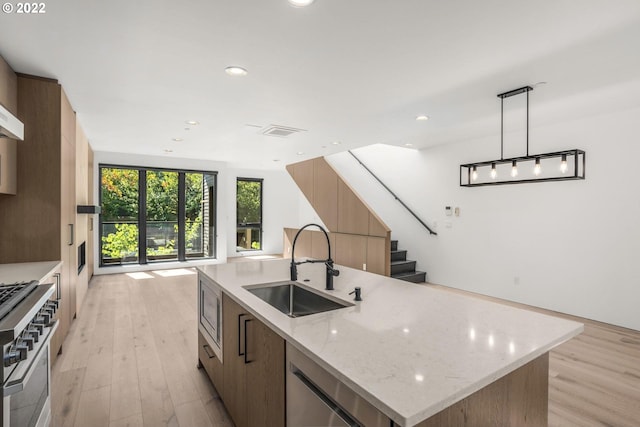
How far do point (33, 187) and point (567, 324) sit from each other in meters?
3.96

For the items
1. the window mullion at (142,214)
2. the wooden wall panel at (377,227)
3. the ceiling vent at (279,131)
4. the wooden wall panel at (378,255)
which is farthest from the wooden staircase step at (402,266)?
the window mullion at (142,214)

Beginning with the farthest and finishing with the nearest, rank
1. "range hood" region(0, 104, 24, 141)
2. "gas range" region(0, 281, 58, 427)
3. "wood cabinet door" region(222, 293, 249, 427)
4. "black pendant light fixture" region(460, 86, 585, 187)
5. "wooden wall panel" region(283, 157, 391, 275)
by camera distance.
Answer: "wooden wall panel" region(283, 157, 391, 275) → "black pendant light fixture" region(460, 86, 585, 187) → "wood cabinet door" region(222, 293, 249, 427) → "range hood" region(0, 104, 24, 141) → "gas range" region(0, 281, 58, 427)

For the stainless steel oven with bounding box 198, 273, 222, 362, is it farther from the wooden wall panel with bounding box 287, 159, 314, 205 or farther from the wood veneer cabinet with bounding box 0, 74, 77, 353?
the wooden wall panel with bounding box 287, 159, 314, 205

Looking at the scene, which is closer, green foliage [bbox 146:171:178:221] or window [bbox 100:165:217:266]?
window [bbox 100:165:217:266]

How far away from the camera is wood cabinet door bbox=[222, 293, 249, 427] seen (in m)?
1.81

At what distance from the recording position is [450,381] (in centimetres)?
95

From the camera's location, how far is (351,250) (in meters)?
6.33

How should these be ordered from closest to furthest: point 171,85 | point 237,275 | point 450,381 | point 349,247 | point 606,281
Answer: point 450,381
point 237,275
point 171,85
point 606,281
point 349,247

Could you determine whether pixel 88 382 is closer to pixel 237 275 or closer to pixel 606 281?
pixel 237 275

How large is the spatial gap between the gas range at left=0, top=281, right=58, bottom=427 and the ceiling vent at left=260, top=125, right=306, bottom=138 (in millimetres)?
3327

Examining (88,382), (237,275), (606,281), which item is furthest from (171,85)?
(606,281)

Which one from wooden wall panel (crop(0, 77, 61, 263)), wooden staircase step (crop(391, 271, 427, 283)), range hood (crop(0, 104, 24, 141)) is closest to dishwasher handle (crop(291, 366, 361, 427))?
range hood (crop(0, 104, 24, 141))

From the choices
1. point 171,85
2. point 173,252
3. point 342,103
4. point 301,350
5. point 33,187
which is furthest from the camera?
point 173,252

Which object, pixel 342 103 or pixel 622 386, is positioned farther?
pixel 342 103
